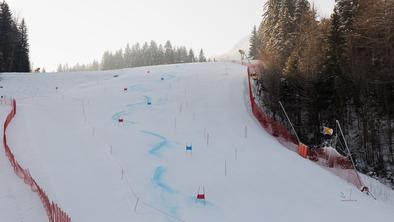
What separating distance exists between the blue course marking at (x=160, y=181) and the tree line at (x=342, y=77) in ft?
48.6

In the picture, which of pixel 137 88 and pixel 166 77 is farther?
pixel 166 77

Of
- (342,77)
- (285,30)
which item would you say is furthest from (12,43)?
(342,77)

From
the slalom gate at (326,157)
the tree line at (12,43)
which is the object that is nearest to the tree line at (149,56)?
the tree line at (12,43)

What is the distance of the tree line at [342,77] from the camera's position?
2723 cm

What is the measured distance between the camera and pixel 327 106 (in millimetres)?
33250

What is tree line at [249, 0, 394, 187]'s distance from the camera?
89.4 feet

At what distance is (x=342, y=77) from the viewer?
1230 inches

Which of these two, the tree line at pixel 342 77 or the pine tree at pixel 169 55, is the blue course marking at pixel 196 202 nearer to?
the tree line at pixel 342 77

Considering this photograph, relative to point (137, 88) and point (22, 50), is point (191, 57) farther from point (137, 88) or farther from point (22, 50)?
point (137, 88)

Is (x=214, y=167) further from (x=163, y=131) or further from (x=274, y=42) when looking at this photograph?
(x=274, y=42)

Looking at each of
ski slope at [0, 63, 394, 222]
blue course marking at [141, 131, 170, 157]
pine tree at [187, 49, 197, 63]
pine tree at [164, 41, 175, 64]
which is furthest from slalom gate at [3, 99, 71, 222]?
pine tree at [187, 49, 197, 63]

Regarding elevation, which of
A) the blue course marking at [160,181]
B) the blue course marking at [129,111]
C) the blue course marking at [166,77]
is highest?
the blue course marking at [166,77]

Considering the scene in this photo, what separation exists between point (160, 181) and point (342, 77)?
2044cm

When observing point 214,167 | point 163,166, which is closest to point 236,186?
point 214,167
